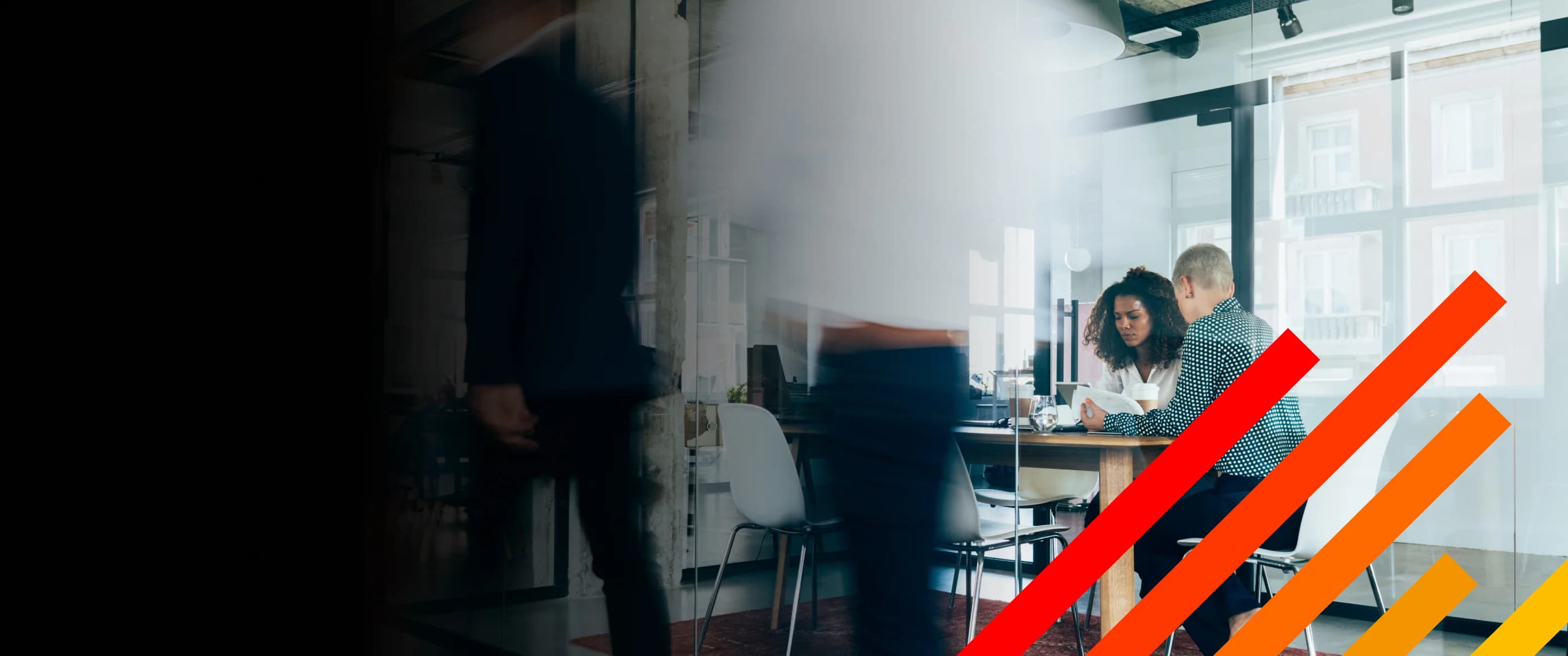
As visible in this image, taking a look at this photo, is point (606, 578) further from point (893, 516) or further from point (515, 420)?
point (893, 516)

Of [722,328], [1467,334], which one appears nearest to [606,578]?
[722,328]

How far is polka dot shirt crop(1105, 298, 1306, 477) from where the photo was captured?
218 cm

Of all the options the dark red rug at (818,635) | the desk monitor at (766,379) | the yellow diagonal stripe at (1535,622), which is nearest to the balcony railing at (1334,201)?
the yellow diagonal stripe at (1535,622)

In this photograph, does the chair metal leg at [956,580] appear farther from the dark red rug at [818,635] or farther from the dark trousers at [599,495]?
the dark trousers at [599,495]

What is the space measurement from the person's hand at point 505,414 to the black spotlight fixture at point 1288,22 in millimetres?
2043

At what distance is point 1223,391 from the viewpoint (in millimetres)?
2197

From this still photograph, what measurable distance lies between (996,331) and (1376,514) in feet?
2.76

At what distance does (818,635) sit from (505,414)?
1.14 meters

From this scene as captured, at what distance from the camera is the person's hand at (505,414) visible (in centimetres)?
293

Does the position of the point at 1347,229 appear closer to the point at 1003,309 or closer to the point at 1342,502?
the point at 1342,502

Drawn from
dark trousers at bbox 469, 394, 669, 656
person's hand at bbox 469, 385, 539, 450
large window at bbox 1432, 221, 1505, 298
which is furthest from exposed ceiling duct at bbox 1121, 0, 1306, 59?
person's hand at bbox 469, 385, 539, 450

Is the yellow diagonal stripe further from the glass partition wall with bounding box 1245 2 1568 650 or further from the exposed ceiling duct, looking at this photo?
the exposed ceiling duct

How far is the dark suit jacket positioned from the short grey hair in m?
1.34

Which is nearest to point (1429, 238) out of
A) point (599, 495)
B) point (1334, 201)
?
point (1334, 201)
